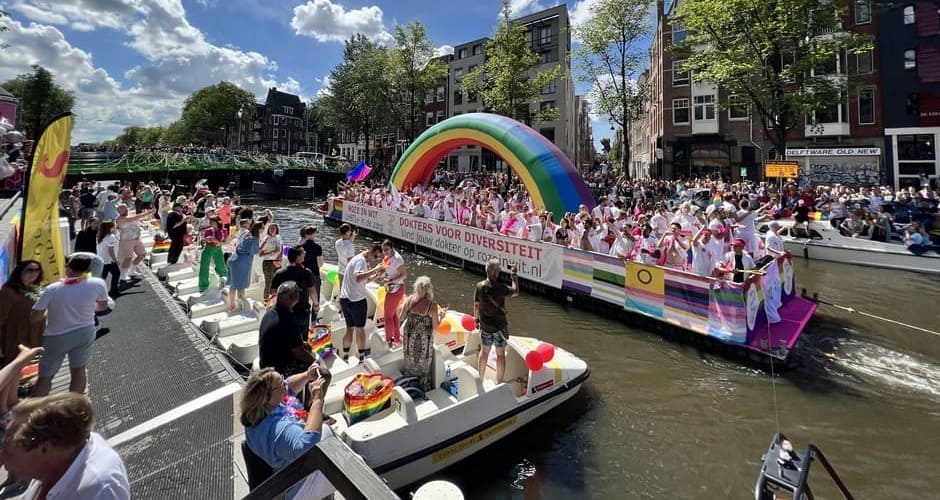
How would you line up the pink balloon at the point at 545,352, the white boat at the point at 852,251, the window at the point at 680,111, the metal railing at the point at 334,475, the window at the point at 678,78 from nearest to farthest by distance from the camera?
the metal railing at the point at 334,475, the pink balloon at the point at 545,352, the white boat at the point at 852,251, the window at the point at 678,78, the window at the point at 680,111

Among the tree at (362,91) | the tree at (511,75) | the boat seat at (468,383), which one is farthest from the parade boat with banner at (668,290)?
the tree at (362,91)

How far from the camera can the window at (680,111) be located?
111ft

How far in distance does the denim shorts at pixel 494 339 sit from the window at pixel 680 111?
33786mm

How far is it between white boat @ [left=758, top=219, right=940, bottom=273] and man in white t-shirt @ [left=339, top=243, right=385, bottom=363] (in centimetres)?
1147

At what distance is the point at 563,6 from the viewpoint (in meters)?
41.7

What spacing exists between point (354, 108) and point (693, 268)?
42.7 meters

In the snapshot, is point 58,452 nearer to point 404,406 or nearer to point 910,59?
point 404,406

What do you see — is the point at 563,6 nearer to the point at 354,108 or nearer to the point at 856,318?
the point at 354,108

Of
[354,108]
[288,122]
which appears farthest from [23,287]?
[288,122]

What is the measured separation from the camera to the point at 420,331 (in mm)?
5328

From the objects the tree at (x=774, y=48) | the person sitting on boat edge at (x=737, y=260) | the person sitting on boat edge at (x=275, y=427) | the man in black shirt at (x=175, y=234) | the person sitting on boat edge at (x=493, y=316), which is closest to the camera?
the person sitting on boat edge at (x=275, y=427)

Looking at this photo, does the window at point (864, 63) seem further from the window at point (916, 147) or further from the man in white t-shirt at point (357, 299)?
the man in white t-shirt at point (357, 299)

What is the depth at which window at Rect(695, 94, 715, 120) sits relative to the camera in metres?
32.4

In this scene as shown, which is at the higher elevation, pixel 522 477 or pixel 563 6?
pixel 563 6
